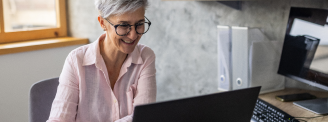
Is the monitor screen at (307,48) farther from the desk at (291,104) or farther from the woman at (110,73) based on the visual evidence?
the woman at (110,73)

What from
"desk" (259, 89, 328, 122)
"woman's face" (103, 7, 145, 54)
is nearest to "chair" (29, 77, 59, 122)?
"woman's face" (103, 7, 145, 54)

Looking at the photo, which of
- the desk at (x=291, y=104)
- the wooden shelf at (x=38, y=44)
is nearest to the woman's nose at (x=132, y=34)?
the desk at (x=291, y=104)

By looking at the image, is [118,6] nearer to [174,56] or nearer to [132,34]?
[132,34]

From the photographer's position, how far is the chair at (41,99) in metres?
1.24

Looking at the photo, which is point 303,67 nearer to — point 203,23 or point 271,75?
point 271,75

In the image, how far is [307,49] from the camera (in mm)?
1438

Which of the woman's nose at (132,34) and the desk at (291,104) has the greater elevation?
the woman's nose at (132,34)

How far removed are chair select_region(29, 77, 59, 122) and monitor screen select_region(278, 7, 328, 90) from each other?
1.07 meters

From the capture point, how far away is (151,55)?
1426 millimetres

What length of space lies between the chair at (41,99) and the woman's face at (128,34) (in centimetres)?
31

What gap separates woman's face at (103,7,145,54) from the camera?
1212 millimetres

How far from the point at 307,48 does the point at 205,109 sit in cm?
89

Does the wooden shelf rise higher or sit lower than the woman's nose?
lower

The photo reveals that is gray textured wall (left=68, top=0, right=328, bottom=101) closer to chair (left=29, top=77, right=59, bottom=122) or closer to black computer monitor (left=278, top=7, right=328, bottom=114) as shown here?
black computer monitor (left=278, top=7, right=328, bottom=114)
